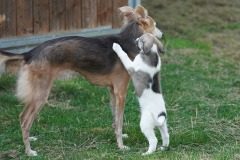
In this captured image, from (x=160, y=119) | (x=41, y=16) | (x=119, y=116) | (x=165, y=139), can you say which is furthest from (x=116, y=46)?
(x=41, y=16)

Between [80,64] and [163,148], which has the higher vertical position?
[80,64]

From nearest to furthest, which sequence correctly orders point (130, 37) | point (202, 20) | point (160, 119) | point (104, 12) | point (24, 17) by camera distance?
point (160, 119)
point (130, 37)
point (24, 17)
point (104, 12)
point (202, 20)

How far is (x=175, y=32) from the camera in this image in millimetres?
13953

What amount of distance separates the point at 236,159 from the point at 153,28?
6.71 feet

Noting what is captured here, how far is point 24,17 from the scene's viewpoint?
9844 mm

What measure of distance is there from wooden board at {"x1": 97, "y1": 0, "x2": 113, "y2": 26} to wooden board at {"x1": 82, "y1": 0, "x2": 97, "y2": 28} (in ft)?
0.27

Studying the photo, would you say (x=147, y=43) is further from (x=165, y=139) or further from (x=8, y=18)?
(x=8, y=18)

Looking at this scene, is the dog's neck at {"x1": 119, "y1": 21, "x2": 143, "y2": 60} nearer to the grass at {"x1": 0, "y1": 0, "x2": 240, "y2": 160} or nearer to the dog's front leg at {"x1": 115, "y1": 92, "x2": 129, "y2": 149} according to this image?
the dog's front leg at {"x1": 115, "y1": 92, "x2": 129, "y2": 149}

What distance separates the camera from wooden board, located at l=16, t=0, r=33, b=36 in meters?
9.77

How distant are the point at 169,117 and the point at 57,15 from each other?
3057 millimetres

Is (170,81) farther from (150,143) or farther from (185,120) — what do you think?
(150,143)

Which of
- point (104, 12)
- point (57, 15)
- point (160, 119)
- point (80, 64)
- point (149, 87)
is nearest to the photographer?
point (160, 119)

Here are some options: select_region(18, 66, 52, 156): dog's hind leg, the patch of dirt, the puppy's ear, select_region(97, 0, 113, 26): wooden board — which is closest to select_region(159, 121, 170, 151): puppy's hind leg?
the puppy's ear

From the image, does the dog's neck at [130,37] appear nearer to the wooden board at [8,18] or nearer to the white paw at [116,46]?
the white paw at [116,46]
